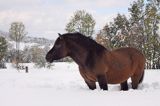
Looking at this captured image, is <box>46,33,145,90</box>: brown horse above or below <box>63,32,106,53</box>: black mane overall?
below

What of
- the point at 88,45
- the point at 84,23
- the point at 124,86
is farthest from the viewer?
the point at 84,23

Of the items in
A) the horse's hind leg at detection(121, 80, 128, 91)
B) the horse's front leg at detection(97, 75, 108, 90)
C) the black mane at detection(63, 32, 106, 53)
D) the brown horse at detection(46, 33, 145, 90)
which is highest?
the black mane at detection(63, 32, 106, 53)

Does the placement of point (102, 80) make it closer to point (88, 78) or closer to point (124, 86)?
point (88, 78)

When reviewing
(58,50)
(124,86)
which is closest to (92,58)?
(58,50)

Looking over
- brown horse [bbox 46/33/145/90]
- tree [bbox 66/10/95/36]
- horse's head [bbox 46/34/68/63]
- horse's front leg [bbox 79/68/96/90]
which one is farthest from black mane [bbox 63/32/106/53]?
tree [bbox 66/10/95/36]

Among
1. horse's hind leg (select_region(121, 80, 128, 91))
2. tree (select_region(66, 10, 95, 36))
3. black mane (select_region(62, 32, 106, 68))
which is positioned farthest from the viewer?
tree (select_region(66, 10, 95, 36))

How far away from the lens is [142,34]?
40.3 meters

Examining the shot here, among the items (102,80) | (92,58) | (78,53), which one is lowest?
(102,80)

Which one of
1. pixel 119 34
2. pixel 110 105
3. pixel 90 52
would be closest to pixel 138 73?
pixel 90 52

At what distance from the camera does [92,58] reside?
7.59m

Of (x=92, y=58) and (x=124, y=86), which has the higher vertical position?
(x=92, y=58)

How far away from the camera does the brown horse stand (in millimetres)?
7520

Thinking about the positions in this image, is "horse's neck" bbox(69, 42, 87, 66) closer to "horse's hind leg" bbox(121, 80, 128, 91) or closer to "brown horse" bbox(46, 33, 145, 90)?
"brown horse" bbox(46, 33, 145, 90)

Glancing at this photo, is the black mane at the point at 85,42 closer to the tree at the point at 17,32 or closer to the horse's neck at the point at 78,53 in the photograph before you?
the horse's neck at the point at 78,53
